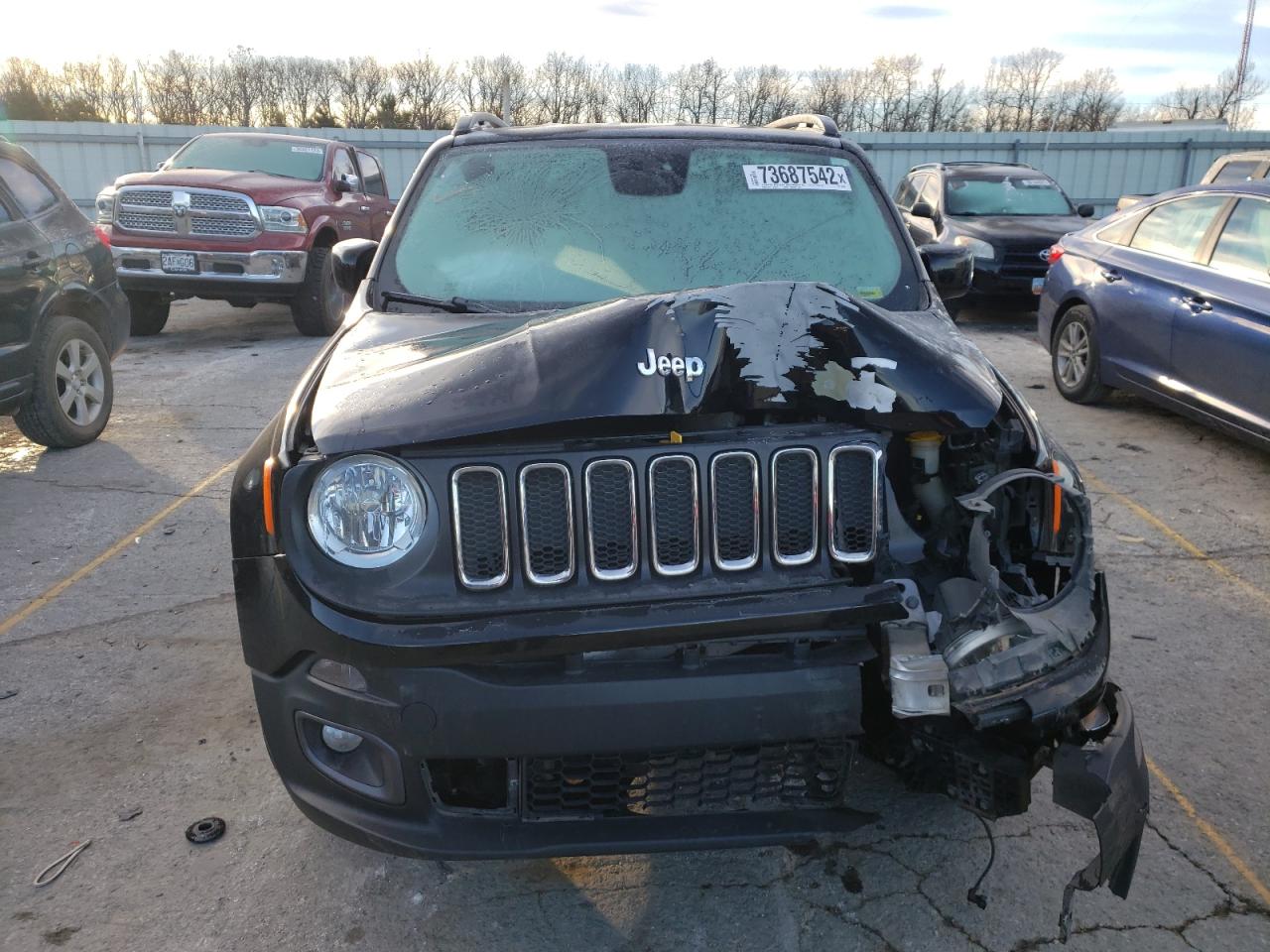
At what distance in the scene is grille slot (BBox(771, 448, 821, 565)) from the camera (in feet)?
7.06

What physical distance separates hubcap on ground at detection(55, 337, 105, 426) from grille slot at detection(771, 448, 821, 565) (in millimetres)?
5432

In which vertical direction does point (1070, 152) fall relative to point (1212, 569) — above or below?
above

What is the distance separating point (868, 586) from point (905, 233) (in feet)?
6.32

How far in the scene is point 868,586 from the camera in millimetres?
2111

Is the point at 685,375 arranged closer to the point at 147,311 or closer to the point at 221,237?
the point at 221,237

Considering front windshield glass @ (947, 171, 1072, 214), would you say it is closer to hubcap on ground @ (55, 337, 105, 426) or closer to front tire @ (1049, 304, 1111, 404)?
front tire @ (1049, 304, 1111, 404)

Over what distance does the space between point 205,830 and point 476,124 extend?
105 inches

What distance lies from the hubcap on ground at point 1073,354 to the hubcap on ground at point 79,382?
6582mm

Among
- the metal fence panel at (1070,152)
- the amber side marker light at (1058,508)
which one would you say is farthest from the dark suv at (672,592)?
the metal fence panel at (1070,152)

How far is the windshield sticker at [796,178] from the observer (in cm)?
357

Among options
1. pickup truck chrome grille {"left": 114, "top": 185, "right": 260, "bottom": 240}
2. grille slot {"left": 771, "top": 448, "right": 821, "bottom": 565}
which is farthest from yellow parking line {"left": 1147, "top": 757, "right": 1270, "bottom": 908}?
pickup truck chrome grille {"left": 114, "top": 185, "right": 260, "bottom": 240}

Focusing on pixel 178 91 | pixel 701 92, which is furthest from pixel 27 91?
pixel 701 92

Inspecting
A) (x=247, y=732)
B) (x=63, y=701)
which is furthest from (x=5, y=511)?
(x=247, y=732)

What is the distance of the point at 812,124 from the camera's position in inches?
165
